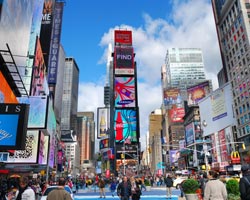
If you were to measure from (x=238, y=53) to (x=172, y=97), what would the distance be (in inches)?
3092

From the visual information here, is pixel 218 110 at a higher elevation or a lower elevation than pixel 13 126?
higher

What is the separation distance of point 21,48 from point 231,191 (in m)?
24.9

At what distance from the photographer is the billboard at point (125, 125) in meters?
111

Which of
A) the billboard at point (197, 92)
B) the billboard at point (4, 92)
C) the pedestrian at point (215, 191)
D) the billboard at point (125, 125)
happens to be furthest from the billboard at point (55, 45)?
the billboard at point (197, 92)

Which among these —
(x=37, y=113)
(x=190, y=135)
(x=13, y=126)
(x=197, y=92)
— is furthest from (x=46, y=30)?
(x=197, y=92)

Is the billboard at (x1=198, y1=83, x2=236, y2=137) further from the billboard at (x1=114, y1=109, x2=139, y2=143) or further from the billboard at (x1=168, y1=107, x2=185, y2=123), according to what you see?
the billboard at (x1=168, y1=107, x2=185, y2=123)

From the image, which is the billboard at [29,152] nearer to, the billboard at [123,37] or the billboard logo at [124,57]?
the billboard logo at [124,57]

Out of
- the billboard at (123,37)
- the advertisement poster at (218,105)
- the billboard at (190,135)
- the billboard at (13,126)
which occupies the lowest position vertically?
the billboard at (13,126)

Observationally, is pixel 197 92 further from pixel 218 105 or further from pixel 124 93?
pixel 124 93

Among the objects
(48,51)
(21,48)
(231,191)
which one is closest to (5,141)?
(231,191)

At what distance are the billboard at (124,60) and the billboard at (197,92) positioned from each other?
29.1 meters

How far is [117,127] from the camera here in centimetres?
11075

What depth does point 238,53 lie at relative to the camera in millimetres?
76750

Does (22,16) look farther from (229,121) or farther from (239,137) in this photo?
(229,121)
